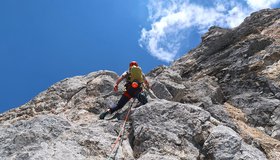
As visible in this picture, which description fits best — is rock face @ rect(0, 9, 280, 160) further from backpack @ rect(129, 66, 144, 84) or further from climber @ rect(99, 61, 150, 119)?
backpack @ rect(129, 66, 144, 84)

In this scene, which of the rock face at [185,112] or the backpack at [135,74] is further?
the backpack at [135,74]

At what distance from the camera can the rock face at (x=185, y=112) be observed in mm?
11141

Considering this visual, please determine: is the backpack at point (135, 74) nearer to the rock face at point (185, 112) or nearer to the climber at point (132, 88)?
the climber at point (132, 88)

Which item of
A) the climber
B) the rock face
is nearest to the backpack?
the climber

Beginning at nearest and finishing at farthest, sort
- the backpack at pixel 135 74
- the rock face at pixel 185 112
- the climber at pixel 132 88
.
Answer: the rock face at pixel 185 112 → the climber at pixel 132 88 → the backpack at pixel 135 74

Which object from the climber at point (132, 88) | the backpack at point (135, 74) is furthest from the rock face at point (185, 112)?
the backpack at point (135, 74)

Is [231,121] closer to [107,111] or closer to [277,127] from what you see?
[277,127]

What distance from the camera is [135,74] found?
15.4 meters

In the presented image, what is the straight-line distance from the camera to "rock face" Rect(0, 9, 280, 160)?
36.6 feet

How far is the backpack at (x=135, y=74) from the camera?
15.4 meters

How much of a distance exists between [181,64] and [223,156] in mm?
12625

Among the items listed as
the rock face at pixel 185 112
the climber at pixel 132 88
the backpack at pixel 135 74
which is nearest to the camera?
the rock face at pixel 185 112

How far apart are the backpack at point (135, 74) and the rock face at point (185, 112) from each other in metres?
1.04

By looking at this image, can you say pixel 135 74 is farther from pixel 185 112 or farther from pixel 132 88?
pixel 185 112
